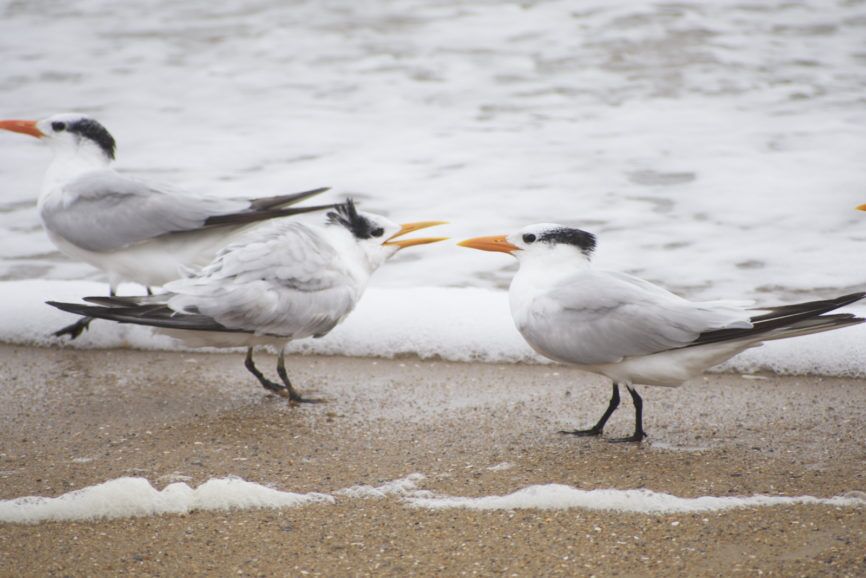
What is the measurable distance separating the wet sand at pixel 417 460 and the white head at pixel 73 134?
112cm

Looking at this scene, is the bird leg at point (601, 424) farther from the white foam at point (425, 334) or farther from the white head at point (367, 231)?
the white head at point (367, 231)

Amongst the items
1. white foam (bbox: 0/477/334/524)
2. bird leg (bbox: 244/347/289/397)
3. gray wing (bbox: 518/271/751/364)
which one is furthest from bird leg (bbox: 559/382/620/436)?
bird leg (bbox: 244/347/289/397)

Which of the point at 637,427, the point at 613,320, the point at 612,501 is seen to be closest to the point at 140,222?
the point at 613,320

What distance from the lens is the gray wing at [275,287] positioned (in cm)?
389

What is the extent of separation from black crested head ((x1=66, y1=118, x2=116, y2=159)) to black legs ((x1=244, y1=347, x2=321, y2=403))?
1.66 meters

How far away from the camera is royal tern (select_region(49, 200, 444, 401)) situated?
382 cm

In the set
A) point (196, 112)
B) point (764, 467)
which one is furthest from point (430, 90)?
point (764, 467)

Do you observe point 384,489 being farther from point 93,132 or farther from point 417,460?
point 93,132

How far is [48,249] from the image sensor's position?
5.86 metres

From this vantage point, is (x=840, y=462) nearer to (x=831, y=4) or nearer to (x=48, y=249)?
(x=48, y=249)

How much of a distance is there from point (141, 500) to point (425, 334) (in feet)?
5.82

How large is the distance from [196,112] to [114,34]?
2693mm

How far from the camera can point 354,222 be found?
4.43 m

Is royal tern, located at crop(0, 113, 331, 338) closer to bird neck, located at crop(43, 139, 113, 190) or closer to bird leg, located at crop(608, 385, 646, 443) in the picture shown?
bird neck, located at crop(43, 139, 113, 190)
